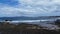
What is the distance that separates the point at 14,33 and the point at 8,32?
14.8 inches

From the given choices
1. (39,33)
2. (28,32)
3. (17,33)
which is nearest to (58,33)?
(39,33)

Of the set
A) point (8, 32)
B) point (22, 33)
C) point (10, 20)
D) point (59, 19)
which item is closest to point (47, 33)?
point (22, 33)

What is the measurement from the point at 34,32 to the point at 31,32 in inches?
6.1

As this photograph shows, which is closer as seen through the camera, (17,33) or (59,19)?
(17,33)

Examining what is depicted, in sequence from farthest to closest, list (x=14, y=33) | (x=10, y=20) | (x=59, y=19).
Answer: (x=59, y=19), (x=10, y=20), (x=14, y=33)

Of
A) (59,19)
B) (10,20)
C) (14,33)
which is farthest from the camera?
(59,19)

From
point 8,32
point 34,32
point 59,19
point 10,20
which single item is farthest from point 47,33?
Answer: point 59,19

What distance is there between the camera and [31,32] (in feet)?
22.9

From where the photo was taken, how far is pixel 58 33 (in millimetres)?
6848

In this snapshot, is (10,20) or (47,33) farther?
(10,20)

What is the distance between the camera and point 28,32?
7.07 meters

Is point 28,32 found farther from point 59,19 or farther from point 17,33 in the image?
point 59,19

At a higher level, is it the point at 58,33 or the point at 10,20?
the point at 10,20

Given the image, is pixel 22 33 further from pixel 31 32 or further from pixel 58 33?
pixel 58 33
